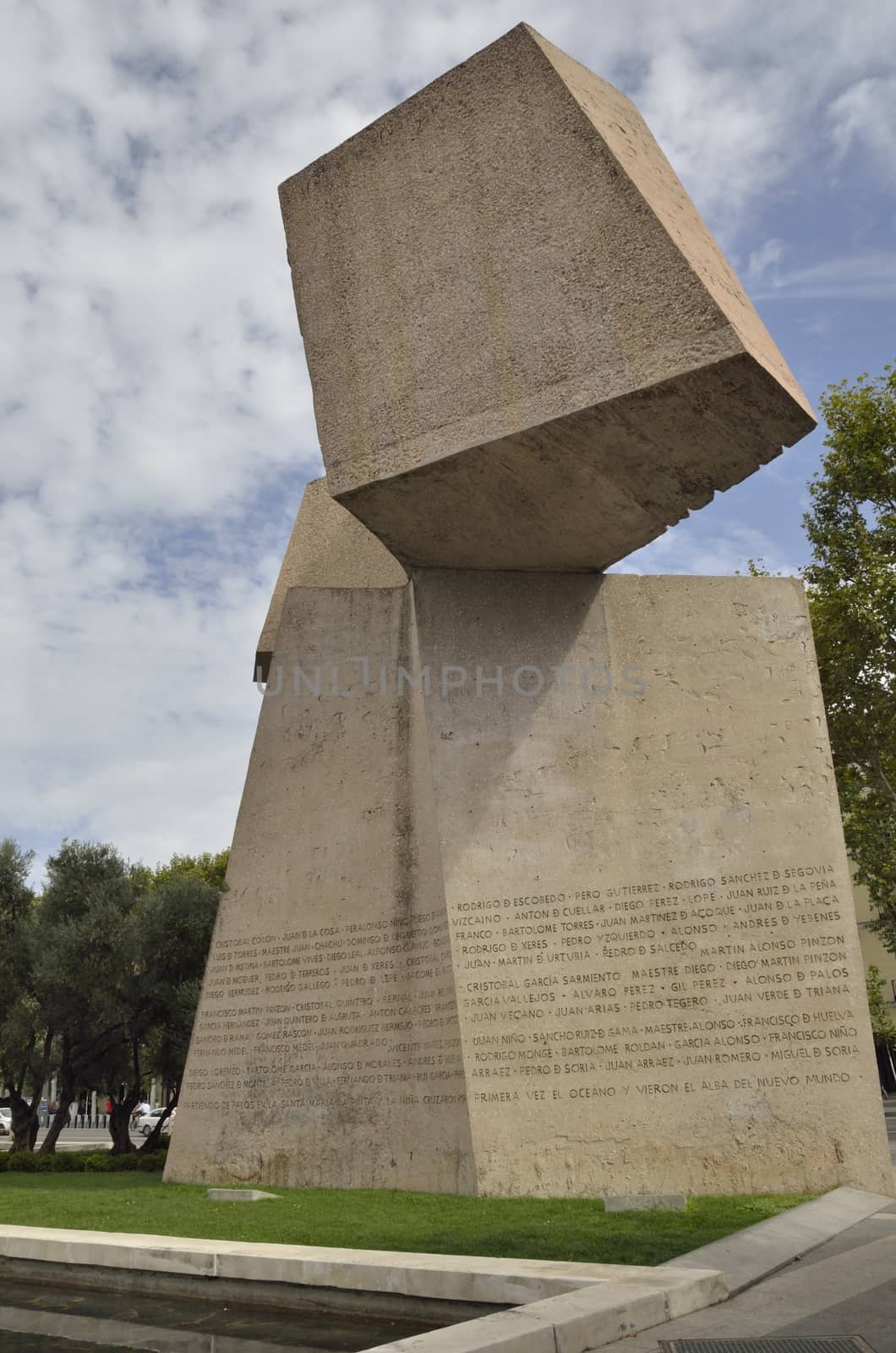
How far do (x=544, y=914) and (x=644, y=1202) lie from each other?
285 centimetres

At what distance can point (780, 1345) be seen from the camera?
13.9ft

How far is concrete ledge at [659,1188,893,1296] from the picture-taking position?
5609 mm

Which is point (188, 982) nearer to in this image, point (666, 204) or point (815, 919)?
point (815, 919)

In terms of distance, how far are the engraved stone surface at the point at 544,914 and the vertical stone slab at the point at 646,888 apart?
0.02m

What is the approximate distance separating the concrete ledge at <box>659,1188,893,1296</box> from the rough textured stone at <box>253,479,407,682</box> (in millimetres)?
8419

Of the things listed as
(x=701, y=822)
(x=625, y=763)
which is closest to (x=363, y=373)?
(x=625, y=763)

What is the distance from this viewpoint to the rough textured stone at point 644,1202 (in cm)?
805

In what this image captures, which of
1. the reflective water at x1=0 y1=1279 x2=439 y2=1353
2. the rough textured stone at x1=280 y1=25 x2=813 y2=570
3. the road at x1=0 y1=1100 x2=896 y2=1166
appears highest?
the rough textured stone at x1=280 y1=25 x2=813 y2=570

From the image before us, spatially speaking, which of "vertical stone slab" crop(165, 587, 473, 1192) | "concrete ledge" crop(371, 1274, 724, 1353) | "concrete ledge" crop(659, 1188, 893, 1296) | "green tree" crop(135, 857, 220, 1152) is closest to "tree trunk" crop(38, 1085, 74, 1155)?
"green tree" crop(135, 857, 220, 1152)

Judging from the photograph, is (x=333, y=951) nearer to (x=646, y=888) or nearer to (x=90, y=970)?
(x=646, y=888)

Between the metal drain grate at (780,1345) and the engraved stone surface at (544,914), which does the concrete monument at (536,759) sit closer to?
the engraved stone surface at (544,914)

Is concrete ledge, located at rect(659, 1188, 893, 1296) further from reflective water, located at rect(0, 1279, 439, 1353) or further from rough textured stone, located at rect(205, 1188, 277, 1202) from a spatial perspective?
rough textured stone, located at rect(205, 1188, 277, 1202)

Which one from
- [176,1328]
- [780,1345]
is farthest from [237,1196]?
[780,1345]

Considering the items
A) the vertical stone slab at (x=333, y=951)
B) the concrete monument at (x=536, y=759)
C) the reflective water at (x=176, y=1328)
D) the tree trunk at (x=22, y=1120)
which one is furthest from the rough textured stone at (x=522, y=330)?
the tree trunk at (x=22, y=1120)
